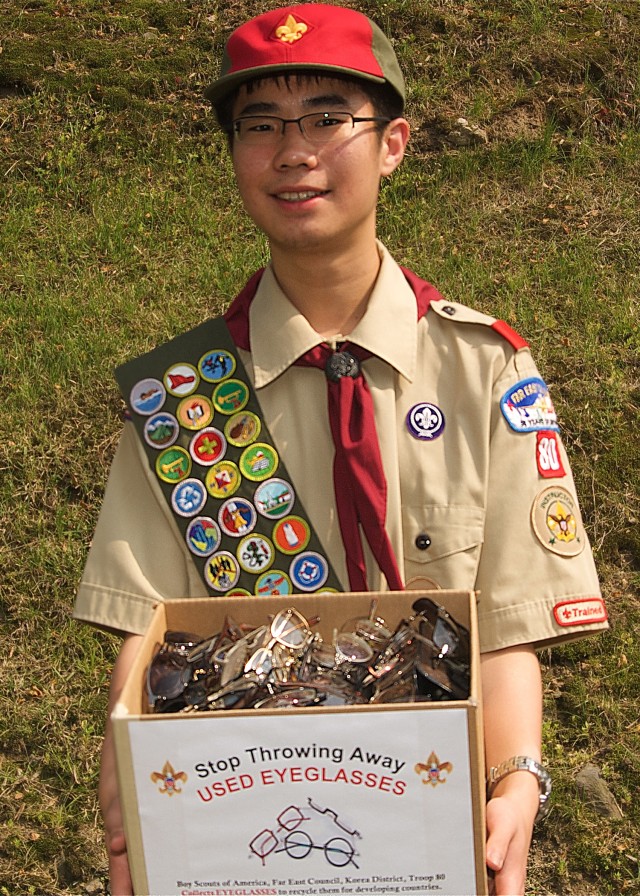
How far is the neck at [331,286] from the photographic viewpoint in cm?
251

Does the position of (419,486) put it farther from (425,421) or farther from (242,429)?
(242,429)

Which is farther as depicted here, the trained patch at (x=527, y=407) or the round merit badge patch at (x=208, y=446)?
the round merit badge patch at (x=208, y=446)

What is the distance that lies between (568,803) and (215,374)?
2.11m

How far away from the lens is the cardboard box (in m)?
1.61

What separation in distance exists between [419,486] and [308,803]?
38.1 inches

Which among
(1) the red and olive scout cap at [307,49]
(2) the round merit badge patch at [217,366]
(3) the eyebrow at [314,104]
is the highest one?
(1) the red and olive scout cap at [307,49]

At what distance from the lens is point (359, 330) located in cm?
250

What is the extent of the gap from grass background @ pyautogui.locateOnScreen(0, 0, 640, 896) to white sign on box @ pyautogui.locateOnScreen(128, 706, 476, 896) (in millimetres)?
2263

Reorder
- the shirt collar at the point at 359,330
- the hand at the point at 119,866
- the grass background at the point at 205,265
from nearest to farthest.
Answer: the hand at the point at 119,866, the shirt collar at the point at 359,330, the grass background at the point at 205,265

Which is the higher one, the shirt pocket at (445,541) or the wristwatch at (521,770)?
the shirt pocket at (445,541)

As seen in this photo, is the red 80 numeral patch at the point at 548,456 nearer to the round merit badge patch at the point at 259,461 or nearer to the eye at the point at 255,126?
the round merit badge patch at the point at 259,461

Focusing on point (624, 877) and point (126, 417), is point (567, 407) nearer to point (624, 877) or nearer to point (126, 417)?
point (624, 877)

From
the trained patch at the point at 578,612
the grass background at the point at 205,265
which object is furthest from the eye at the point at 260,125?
the grass background at the point at 205,265

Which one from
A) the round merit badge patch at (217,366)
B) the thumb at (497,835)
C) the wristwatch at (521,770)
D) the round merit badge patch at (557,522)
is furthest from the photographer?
the round merit badge patch at (217,366)
